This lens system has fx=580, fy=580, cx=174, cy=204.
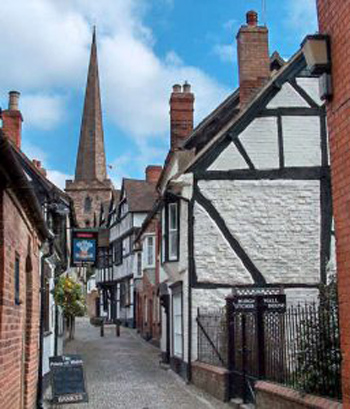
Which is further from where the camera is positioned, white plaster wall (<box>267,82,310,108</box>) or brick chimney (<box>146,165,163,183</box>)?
brick chimney (<box>146,165,163,183</box>)

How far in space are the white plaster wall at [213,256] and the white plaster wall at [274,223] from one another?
0.03 meters

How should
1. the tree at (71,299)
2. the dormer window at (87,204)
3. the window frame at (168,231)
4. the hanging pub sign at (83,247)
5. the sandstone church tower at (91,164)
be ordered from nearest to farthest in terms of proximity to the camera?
the window frame at (168,231) < the hanging pub sign at (83,247) < the tree at (71,299) < the dormer window at (87,204) < the sandstone church tower at (91,164)

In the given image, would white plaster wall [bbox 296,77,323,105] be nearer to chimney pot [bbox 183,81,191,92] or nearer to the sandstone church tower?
chimney pot [bbox 183,81,191,92]

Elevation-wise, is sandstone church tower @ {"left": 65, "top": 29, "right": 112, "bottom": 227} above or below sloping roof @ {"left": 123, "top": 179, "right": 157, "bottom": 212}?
above

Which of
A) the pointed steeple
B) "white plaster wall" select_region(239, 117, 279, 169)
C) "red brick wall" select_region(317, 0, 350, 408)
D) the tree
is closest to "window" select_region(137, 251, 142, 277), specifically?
the tree

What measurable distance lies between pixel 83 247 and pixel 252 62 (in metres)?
8.04

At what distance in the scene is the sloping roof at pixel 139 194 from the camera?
39.2 metres

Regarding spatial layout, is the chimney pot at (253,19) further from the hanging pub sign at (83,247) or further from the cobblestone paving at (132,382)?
the cobblestone paving at (132,382)

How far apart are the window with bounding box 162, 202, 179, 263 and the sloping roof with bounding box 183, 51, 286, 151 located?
6.96 feet

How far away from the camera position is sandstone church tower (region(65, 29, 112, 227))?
71.6m

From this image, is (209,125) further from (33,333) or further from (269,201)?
(33,333)

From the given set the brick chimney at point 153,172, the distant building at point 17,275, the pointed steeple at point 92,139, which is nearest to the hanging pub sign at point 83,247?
the distant building at point 17,275

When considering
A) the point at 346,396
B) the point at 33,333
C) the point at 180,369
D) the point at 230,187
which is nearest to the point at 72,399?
the point at 33,333

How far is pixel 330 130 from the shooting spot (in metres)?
5.86
